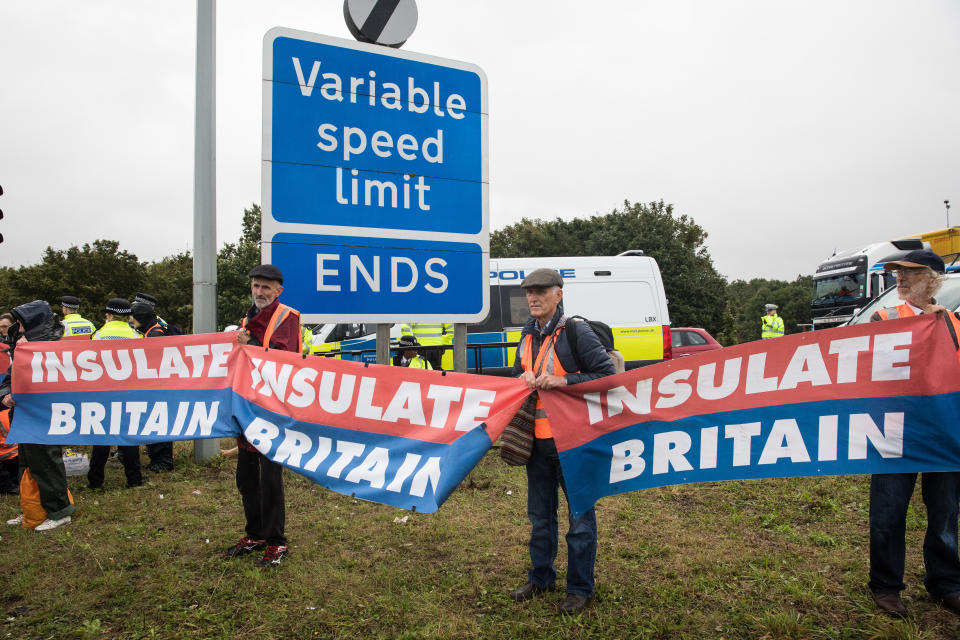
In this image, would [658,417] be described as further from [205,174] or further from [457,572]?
[205,174]

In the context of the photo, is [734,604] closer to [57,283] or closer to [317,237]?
[317,237]

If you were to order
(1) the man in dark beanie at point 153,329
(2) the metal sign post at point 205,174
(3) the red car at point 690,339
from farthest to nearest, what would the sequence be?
(3) the red car at point 690,339 < (1) the man in dark beanie at point 153,329 < (2) the metal sign post at point 205,174

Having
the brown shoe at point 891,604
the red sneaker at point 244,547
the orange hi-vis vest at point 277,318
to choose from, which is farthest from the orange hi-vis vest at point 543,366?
the red sneaker at point 244,547

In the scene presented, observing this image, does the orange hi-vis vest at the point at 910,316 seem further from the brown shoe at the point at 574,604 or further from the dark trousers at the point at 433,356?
the dark trousers at the point at 433,356

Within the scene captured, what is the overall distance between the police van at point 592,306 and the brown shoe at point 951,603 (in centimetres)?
828

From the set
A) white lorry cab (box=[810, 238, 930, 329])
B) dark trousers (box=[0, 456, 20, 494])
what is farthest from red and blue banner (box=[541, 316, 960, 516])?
white lorry cab (box=[810, 238, 930, 329])

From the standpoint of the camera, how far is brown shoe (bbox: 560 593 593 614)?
3.33 m

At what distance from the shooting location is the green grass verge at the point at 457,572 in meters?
3.24

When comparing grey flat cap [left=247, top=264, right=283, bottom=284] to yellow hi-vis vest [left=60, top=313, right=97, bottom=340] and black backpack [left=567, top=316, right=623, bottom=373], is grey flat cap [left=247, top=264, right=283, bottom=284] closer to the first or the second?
black backpack [left=567, top=316, right=623, bottom=373]

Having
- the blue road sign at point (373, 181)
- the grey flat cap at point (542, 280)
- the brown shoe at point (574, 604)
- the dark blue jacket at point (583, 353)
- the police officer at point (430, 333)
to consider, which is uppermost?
the blue road sign at point (373, 181)

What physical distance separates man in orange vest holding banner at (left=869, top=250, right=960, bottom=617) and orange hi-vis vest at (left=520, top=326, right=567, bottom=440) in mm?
1795

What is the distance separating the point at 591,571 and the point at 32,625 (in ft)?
10.6

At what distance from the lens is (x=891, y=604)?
3.22 metres

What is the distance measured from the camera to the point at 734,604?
3418 millimetres
